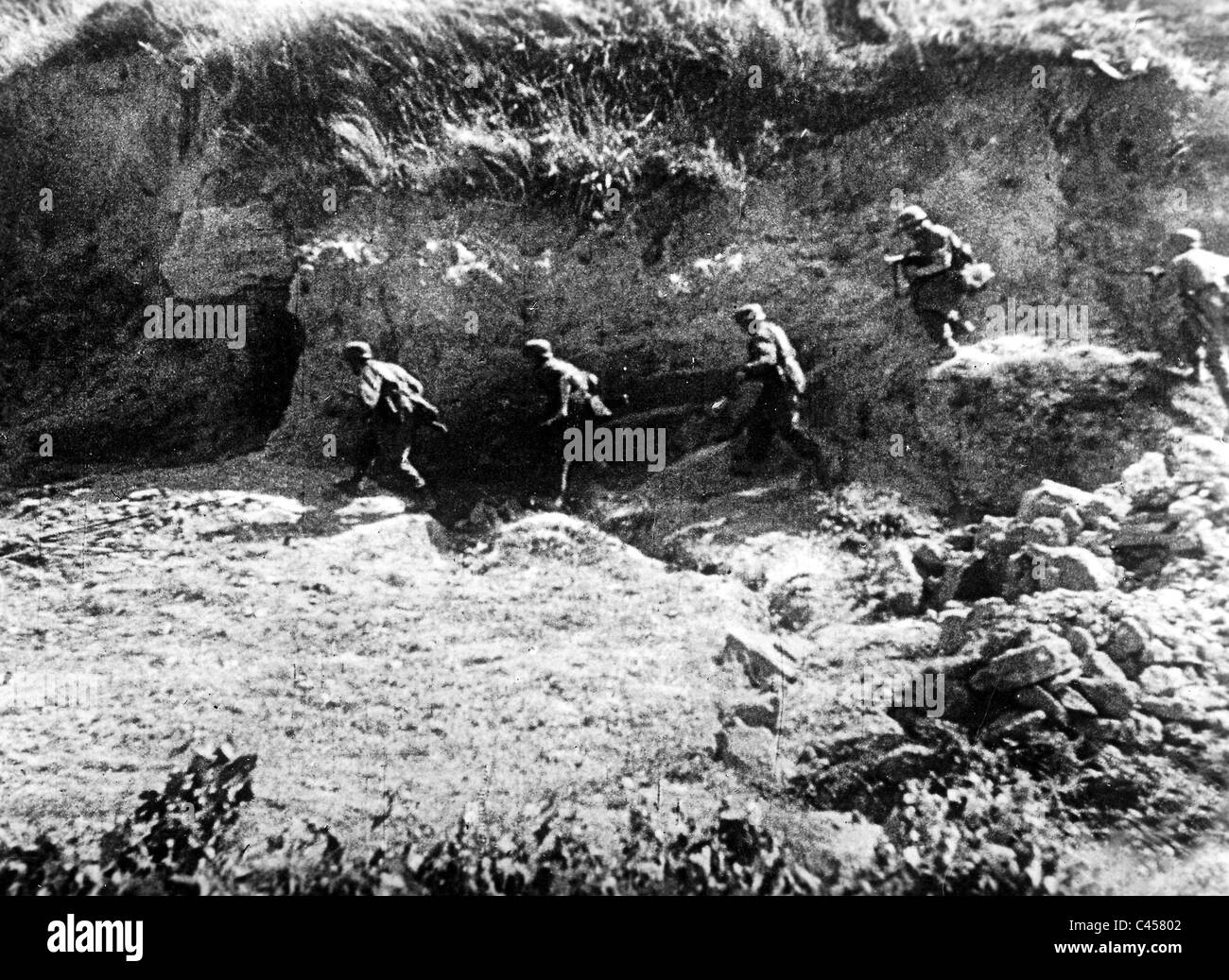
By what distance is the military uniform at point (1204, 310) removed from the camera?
5695 mm

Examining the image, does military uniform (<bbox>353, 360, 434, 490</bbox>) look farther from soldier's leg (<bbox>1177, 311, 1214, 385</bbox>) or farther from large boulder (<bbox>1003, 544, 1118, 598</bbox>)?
soldier's leg (<bbox>1177, 311, 1214, 385</bbox>)

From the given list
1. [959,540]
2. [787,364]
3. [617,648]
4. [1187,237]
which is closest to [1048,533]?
[959,540]

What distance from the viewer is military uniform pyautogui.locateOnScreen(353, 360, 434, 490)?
6.13m

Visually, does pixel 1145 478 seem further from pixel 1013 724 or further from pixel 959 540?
pixel 1013 724

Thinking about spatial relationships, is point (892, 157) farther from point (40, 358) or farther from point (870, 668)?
point (40, 358)

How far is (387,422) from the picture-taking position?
6145mm

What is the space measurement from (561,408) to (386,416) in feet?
4.18

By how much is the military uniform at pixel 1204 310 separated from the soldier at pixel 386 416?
5277mm

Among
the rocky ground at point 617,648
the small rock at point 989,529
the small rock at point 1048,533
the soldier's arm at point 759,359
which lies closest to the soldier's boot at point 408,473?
the rocky ground at point 617,648

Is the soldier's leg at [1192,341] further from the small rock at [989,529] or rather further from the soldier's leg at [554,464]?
the soldier's leg at [554,464]

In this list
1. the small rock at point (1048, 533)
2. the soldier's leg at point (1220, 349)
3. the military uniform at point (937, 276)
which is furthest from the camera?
the military uniform at point (937, 276)

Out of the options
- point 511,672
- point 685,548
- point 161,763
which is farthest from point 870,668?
point 161,763

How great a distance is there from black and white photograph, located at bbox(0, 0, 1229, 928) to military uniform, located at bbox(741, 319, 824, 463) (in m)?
0.03

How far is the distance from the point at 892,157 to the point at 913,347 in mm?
1450
